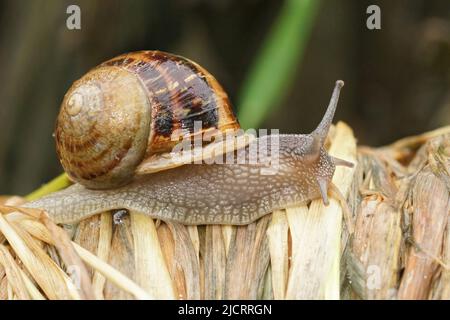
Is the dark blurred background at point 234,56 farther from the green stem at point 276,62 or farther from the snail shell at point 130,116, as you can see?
the snail shell at point 130,116

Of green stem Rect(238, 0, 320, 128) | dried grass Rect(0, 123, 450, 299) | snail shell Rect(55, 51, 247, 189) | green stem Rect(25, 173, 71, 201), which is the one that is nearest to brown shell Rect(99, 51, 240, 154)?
snail shell Rect(55, 51, 247, 189)

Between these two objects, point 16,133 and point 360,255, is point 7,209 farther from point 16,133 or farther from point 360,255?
A: point 16,133

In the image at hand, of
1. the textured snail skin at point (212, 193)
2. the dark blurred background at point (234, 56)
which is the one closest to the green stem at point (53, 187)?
the textured snail skin at point (212, 193)
